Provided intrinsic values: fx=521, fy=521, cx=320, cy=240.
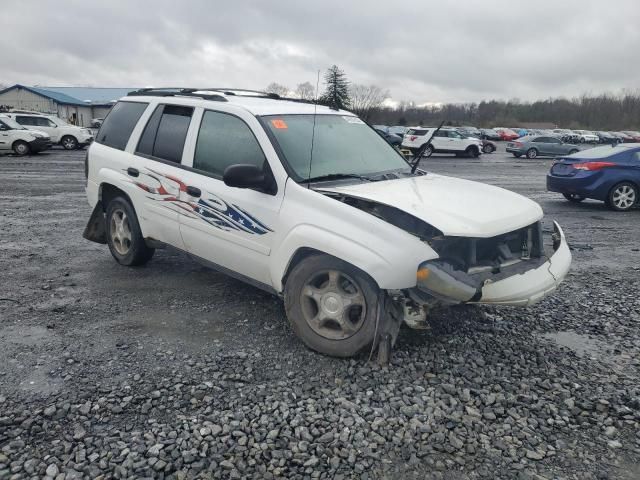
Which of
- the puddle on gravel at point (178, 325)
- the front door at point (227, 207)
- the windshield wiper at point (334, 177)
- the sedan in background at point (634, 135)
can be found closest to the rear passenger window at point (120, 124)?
the front door at point (227, 207)

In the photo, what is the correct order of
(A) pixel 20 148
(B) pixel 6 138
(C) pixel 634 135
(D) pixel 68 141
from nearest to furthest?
(B) pixel 6 138
(A) pixel 20 148
(D) pixel 68 141
(C) pixel 634 135

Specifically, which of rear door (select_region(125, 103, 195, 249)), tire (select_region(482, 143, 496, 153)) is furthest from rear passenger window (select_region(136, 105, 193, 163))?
tire (select_region(482, 143, 496, 153))

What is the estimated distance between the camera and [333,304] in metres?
3.82

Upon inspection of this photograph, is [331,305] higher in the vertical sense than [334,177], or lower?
lower

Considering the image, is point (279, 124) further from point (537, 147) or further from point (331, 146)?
point (537, 147)

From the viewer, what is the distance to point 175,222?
491 centimetres

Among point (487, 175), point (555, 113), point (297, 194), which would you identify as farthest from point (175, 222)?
point (555, 113)

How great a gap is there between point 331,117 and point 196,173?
1.42 m

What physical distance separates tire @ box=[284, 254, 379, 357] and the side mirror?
70 centimetres

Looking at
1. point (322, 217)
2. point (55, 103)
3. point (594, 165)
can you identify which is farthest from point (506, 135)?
point (322, 217)

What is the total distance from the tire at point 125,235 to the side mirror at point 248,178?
1961 millimetres

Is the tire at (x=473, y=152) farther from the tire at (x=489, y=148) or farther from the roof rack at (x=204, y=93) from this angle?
the roof rack at (x=204, y=93)

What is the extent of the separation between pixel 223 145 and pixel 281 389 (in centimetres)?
223

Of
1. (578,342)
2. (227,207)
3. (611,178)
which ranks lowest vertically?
(578,342)
